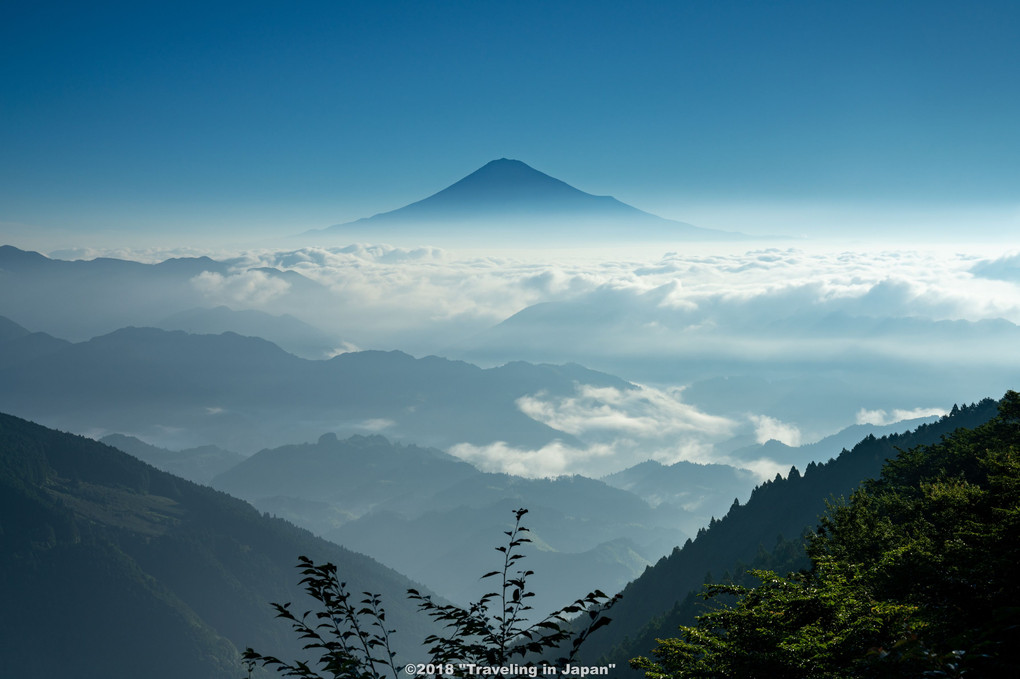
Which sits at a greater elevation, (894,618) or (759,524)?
(894,618)

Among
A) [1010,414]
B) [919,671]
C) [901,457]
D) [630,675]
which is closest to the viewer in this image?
[919,671]

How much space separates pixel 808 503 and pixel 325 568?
18935cm

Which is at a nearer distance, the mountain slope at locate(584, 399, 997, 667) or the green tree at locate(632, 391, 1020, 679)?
the green tree at locate(632, 391, 1020, 679)

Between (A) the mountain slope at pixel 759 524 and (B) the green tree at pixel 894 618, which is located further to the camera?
(A) the mountain slope at pixel 759 524

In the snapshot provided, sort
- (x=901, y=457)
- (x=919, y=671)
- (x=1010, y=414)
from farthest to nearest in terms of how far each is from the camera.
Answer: (x=901, y=457)
(x=1010, y=414)
(x=919, y=671)

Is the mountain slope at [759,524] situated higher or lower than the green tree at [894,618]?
lower

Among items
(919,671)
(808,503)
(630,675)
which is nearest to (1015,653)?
(919,671)

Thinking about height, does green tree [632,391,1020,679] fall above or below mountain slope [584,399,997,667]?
above

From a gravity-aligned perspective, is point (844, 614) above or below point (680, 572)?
above

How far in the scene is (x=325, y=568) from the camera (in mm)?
12406

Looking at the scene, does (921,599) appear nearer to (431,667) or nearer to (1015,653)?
(1015,653)

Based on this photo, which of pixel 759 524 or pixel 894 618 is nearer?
pixel 894 618

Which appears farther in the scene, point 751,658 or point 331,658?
point 751,658

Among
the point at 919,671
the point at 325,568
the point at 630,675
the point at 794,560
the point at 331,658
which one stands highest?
the point at 325,568
